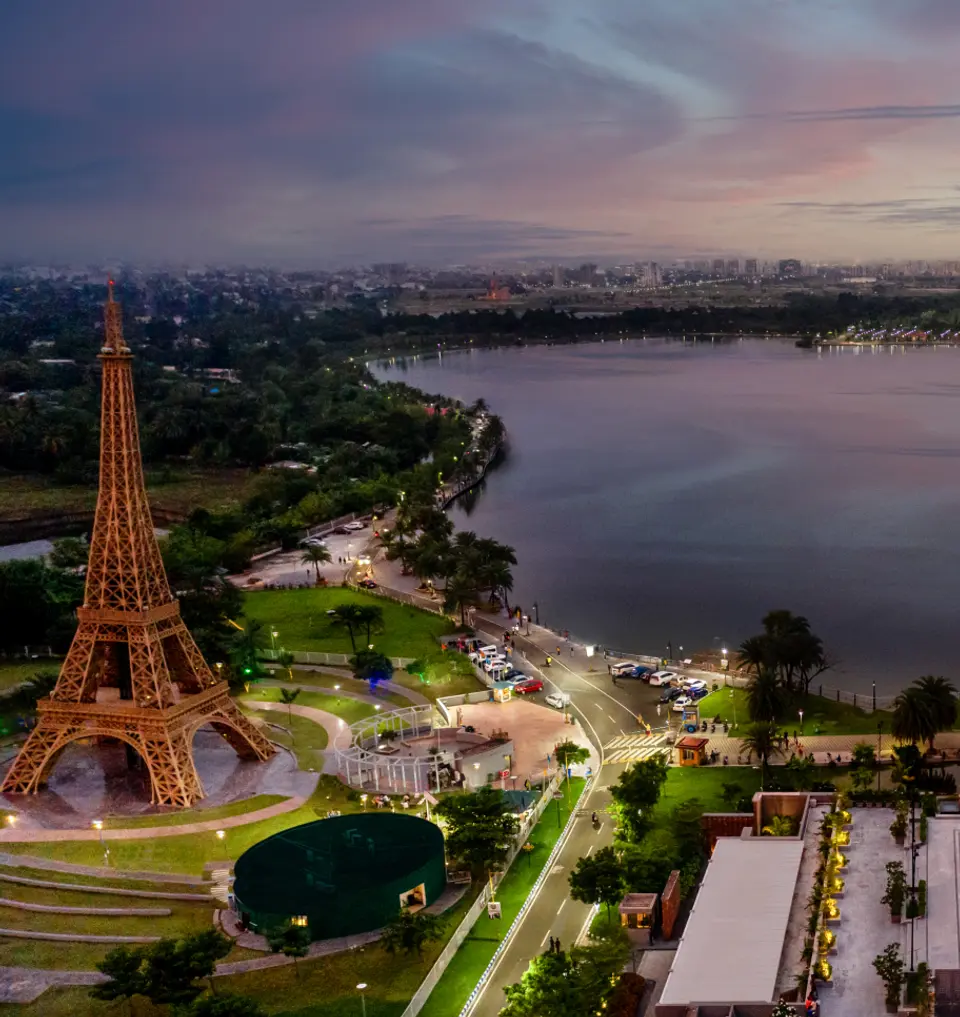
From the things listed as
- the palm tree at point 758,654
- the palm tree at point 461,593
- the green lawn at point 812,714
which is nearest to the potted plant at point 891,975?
the green lawn at point 812,714

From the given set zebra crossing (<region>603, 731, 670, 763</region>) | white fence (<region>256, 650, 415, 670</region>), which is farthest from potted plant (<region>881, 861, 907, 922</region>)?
white fence (<region>256, 650, 415, 670</region>)

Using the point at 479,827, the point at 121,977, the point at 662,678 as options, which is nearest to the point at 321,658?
the point at 662,678

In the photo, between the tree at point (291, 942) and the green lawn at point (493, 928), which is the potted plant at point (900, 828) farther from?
the tree at point (291, 942)

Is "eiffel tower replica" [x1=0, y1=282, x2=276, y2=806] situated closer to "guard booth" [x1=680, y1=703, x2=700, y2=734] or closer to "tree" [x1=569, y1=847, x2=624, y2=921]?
"tree" [x1=569, y1=847, x2=624, y2=921]

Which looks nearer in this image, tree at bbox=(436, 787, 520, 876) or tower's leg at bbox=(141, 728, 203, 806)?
tree at bbox=(436, 787, 520, 876)

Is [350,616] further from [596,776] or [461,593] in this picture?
[596,776]

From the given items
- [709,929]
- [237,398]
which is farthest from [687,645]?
[237,398]
